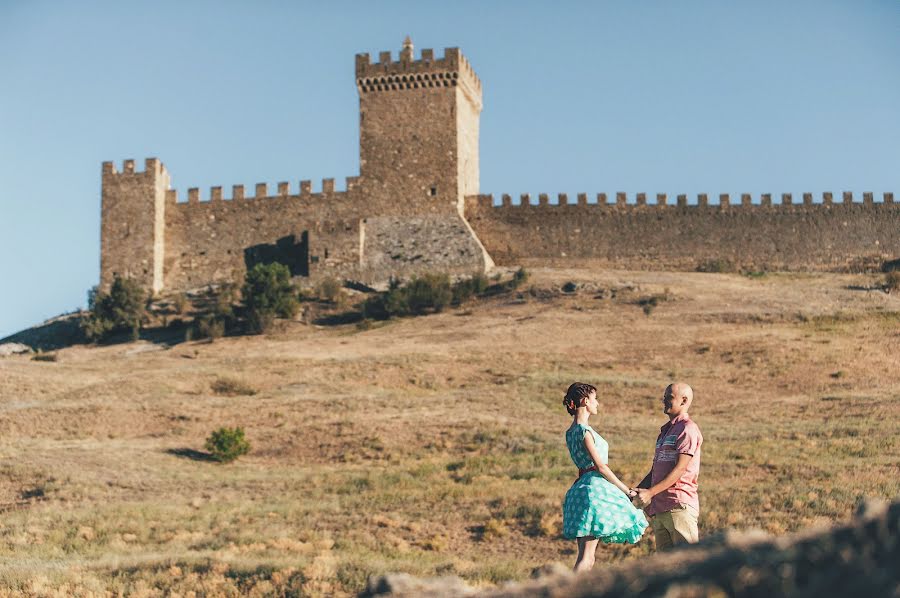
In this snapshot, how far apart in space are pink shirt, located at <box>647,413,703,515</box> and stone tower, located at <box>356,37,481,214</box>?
106 feet

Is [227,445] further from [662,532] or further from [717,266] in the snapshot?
[717,266]

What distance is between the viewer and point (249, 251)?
41.1 meters

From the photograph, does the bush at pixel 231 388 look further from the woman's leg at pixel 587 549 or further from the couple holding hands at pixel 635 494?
the woman's leg at pixel 587 549

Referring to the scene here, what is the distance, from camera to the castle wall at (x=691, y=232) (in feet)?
129

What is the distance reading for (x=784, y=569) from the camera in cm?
345

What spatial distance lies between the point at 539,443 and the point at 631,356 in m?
9.71

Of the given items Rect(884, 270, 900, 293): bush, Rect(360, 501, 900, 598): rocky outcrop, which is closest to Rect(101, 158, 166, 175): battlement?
Rect(884, 270, 900, 293): bush

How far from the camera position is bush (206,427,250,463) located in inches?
798

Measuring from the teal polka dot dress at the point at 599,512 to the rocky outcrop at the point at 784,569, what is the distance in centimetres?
315

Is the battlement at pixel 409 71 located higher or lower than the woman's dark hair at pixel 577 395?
higher

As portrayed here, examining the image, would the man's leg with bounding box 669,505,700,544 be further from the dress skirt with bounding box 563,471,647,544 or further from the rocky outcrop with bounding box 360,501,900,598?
the rocky outcrop with bounding box 360,501,900,598

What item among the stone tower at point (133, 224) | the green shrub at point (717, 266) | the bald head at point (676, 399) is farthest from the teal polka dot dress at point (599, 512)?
the stone tower at point (133, 224)

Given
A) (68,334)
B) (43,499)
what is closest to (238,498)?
(43,499)

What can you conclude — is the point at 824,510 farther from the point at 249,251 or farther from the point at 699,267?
the point at 249,251
